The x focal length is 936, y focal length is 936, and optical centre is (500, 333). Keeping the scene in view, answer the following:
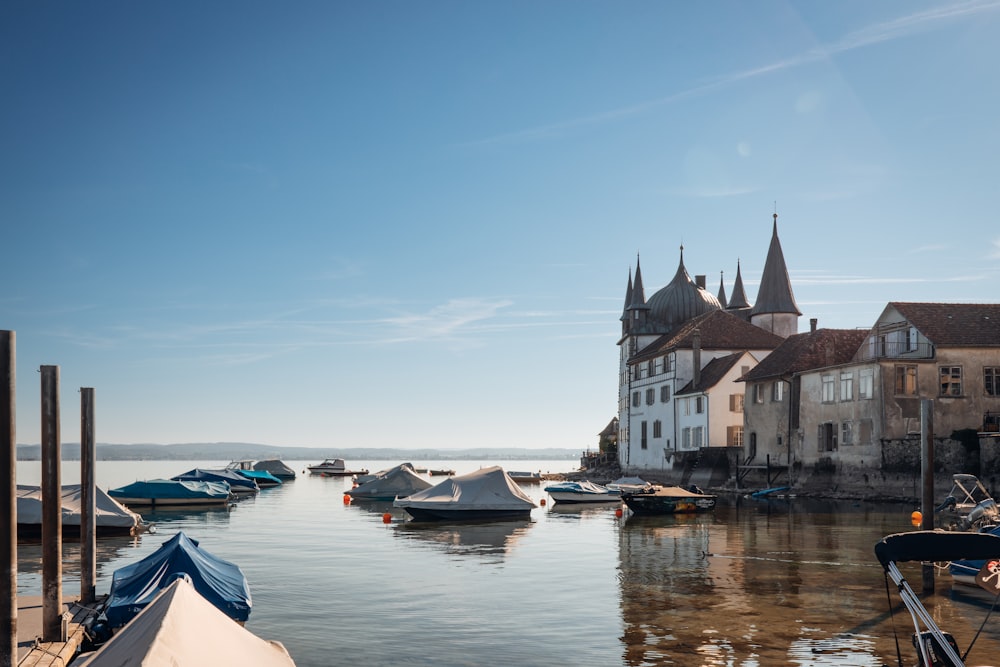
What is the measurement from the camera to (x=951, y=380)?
62.6 m

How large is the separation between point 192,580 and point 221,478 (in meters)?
68.1

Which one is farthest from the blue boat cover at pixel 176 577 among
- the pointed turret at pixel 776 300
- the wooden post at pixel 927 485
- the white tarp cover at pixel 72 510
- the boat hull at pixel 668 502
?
the pointed turret at pixel 776 300

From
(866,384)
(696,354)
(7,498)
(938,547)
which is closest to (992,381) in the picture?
(866,384)

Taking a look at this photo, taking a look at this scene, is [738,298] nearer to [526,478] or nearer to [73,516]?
[526,478]

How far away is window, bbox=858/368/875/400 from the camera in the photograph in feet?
211

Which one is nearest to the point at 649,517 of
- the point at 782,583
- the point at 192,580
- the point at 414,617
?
the point at 782,583

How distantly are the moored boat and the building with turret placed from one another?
36488 mm

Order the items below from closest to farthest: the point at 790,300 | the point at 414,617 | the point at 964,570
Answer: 1. the point at 414,617
2. the point at 964,570
3. the point at 790,300

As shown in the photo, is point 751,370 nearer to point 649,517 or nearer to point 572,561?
point 649,517

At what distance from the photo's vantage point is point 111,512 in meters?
42.5

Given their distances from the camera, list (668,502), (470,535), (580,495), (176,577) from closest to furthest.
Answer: (176,577), (470,535), (668,502), (580,495)

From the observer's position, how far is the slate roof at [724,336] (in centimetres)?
9069

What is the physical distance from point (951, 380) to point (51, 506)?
59507 millimetres

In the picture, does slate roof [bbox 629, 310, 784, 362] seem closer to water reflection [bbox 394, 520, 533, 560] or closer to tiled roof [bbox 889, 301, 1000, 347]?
tiled roof [bbox 889, 301, 1000, 347]
